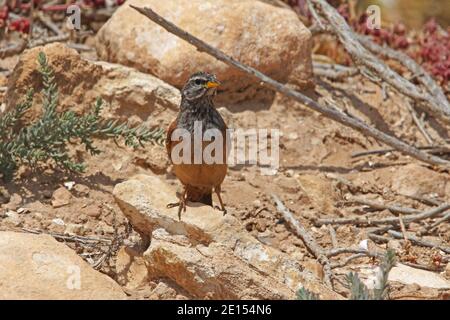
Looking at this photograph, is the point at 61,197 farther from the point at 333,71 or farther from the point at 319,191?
the point at 333,71

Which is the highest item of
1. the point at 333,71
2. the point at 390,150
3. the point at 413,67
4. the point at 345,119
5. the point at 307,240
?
the point at 413,67

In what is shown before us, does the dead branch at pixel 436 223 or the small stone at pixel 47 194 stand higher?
the dead branch at pixel 436 223

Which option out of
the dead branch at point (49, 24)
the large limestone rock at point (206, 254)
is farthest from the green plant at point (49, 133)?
the dead branch at point (49, 24)

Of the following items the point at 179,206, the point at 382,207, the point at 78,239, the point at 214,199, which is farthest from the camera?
the point at 214,199

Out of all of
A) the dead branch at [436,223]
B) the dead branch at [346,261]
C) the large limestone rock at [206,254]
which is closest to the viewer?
the large limestone rock at [206,254]

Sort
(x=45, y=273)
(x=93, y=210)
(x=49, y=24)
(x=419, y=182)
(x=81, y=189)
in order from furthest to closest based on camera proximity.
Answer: (x=49, y=24), (x=419, y=182), (x=81, y=189), (x=93, y=210), (x=45, y=273)

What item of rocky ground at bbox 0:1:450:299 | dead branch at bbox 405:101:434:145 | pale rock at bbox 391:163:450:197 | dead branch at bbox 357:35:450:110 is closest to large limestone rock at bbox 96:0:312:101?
rocky ground at bbox 0:1:450:299

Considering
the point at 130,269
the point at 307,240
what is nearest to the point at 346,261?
the point at 307,240

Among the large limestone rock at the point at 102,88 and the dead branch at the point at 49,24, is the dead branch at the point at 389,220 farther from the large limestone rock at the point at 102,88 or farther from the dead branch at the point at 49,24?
the dead branch at the point at 49,24
